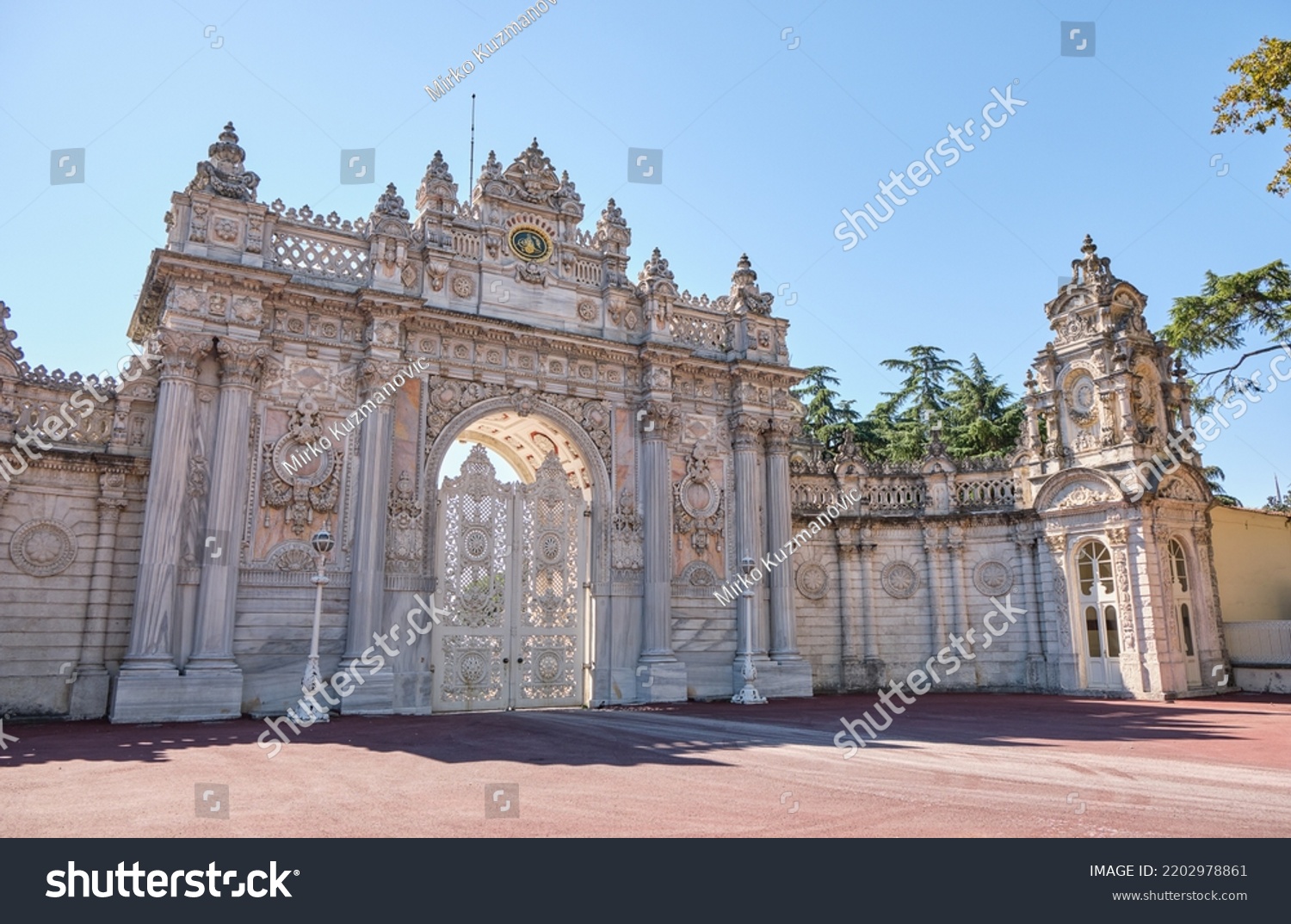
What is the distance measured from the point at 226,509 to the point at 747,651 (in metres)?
10.8

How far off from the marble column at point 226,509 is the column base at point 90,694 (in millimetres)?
1508

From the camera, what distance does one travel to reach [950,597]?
23172 millimetres

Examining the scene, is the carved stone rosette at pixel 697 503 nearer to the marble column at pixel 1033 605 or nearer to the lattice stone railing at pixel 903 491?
the lattice stone railing at pixel 903 491

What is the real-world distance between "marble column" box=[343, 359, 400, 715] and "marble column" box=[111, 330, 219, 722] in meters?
2.73

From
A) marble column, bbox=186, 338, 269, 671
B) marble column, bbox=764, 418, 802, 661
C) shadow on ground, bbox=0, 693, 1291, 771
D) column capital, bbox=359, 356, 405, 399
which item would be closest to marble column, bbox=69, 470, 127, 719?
shadow on ground, bbox=0, 693, 1291, 771

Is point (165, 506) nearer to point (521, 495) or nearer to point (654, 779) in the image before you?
point (521, 495)

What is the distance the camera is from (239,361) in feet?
51.9

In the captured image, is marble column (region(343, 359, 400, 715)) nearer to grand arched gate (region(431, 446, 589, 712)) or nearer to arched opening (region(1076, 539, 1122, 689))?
grand arched gate (region(431, 446, 589, 712))

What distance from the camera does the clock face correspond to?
19.6 meters

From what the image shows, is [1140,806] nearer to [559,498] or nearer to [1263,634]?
[559,498]

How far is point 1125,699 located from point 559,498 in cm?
1367

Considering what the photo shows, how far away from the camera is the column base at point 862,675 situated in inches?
885

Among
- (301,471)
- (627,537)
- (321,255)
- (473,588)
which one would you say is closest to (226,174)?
(321,255)
